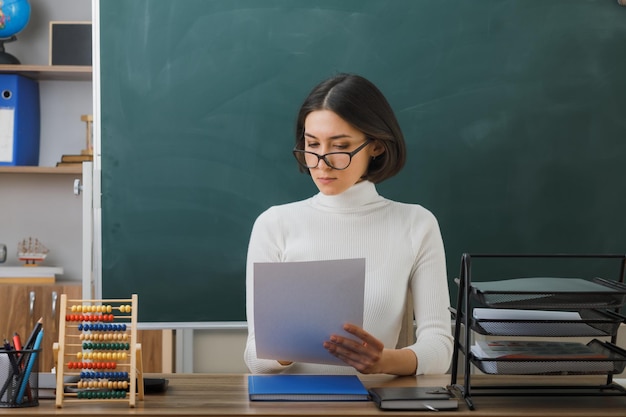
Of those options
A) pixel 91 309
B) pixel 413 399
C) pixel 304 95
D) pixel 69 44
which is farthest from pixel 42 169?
pixel 413 399

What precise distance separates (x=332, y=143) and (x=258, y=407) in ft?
2.55

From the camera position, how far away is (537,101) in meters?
3.05

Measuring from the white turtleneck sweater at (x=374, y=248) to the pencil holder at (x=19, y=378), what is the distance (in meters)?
0.61

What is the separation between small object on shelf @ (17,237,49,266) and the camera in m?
3.62

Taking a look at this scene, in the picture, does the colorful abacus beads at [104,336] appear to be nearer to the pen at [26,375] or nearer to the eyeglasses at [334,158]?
the pen at [26,375]

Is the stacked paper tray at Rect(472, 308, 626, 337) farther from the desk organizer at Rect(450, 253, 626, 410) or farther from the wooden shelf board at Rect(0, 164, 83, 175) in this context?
the wooden shelf board at Rect(0, 164, 83, 175)

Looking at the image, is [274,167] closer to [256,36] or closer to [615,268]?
[256,36]

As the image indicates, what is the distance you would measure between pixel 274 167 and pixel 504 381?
1.49 m

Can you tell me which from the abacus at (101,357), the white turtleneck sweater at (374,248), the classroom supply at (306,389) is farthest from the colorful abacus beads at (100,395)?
the white turtleneck sweater at (374,248)

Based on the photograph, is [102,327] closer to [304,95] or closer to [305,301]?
[305,301]

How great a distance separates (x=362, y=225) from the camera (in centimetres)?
213

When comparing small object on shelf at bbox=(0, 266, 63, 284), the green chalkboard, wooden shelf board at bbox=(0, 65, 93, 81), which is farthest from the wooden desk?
wooden shelf board at bbox=(0, 65, 93, 81)

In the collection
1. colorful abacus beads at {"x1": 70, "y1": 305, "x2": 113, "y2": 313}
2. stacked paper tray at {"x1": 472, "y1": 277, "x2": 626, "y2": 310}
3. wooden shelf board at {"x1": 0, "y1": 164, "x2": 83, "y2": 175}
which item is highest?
wooden shelf board at {"x1": 0, "y1": 164, "x2": 83, "y2": 175}

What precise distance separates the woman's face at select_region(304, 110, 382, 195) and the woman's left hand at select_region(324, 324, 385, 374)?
0.53 m
